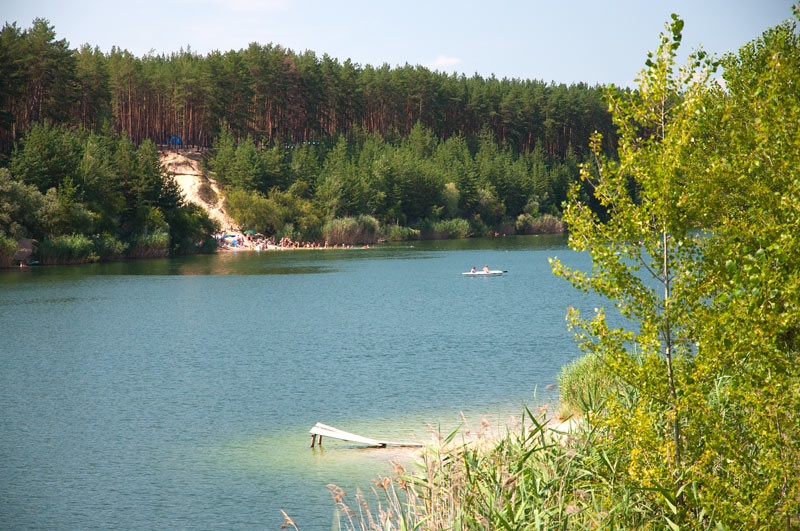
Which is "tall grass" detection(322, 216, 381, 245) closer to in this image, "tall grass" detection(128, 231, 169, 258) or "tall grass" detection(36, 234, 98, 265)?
"tall grass" detection(128, 231, 169, 258)

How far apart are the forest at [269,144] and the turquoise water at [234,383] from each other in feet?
56.4

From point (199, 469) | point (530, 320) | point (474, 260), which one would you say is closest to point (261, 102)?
point (474, 260)

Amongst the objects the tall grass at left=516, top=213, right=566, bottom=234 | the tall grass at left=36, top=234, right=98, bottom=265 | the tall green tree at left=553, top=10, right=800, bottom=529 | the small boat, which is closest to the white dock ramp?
the tall green tree at left=553, top=10, right=800, bottom=529

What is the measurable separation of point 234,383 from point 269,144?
307 feet

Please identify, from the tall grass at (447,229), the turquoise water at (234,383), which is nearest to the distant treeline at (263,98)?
the tall grass at (447,229)

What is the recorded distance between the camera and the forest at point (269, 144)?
256ft

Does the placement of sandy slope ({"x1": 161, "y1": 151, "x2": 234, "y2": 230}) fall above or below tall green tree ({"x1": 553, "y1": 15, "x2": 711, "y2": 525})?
above

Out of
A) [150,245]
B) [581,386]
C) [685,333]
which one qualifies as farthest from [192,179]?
[685,333]

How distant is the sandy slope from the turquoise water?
41.6 m

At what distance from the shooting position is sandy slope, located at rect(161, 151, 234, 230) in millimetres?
103750

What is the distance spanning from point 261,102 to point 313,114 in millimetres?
8681

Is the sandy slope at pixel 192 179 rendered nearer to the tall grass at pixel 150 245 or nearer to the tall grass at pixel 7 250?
the tall grass at pixel 150 245

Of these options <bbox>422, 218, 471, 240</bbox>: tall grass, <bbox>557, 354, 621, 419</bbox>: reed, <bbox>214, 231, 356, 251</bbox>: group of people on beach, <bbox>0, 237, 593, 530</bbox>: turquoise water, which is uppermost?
<bbox>422, 218, 471, 240</bbox>: tall grass

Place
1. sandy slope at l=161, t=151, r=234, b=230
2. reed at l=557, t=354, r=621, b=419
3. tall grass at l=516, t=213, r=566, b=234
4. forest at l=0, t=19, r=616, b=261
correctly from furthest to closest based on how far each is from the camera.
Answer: tall grass at l=516, t=213, r=566, b=234 → sandy slope at l=161, t=151, r=234, b=230 → forest at l=0, t=19, r=616, b=261 → reed at l=557, t=354, r=621, b=419
